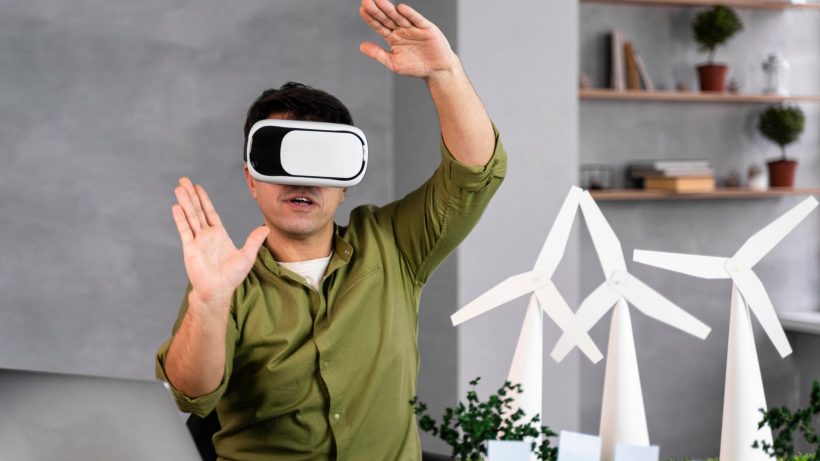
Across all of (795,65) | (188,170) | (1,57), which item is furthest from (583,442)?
(795,65)

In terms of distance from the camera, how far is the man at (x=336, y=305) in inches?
58.6

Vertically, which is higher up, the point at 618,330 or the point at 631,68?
the point at 631,68

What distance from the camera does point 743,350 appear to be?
1.46m

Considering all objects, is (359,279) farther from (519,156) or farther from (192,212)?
(519,156)

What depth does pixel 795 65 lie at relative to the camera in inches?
171

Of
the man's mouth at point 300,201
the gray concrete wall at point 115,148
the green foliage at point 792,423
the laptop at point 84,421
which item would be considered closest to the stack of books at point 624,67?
the gray concrete wall at point 115,148

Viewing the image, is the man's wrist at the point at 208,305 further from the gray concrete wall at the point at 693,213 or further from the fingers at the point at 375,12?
the gray concrete wall at the point at 693,213

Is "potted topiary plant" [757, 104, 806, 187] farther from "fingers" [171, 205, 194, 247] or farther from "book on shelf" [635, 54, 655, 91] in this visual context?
"fingers" [171, 205, 194, 247]

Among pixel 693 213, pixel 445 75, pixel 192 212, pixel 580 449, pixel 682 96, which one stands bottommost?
pixel 580 449

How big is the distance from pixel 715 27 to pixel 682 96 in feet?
1.15

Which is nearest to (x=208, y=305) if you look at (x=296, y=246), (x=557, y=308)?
(x=296, y=246)

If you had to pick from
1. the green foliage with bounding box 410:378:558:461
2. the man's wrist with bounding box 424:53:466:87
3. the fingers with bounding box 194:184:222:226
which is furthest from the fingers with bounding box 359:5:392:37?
the green foliage with bounding box 410:378:558:461

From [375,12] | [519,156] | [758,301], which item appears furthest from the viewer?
[519,156]

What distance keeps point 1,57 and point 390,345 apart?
223cm
